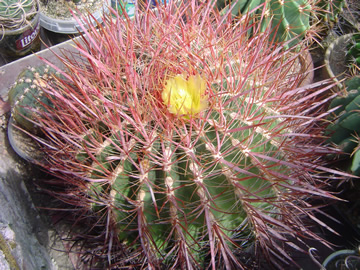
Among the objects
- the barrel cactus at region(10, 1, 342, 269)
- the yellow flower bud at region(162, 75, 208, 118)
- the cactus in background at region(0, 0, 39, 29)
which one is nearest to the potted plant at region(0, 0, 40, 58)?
the cactus in background at region(0, 0, 39, 29)

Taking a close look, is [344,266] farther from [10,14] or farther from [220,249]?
[10,14]

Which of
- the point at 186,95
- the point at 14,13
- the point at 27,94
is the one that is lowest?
the point at 27,94

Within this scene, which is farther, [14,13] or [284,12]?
[14,13]

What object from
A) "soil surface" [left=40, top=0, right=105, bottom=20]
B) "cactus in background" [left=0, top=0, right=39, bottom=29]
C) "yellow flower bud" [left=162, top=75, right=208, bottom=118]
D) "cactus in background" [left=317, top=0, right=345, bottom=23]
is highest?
"yellow flower bud" [left=162, top=75, right=208, bottom=118]

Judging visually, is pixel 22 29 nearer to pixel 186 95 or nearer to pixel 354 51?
pixel 186 95

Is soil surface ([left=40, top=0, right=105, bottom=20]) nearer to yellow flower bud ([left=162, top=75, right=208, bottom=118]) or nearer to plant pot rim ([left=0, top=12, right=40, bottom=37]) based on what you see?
plant pot rim ([left=0, top=12, right=40, bottom=37])

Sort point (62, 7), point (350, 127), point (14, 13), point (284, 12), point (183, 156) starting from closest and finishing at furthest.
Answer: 1. point (183, 156)
2. point (350, 127)
3. point (284, 12)
4. point (14, 13)
5. point (62, 7)

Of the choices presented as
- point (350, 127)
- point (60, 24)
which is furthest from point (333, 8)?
point (60, 24)

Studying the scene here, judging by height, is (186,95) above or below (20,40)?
above
